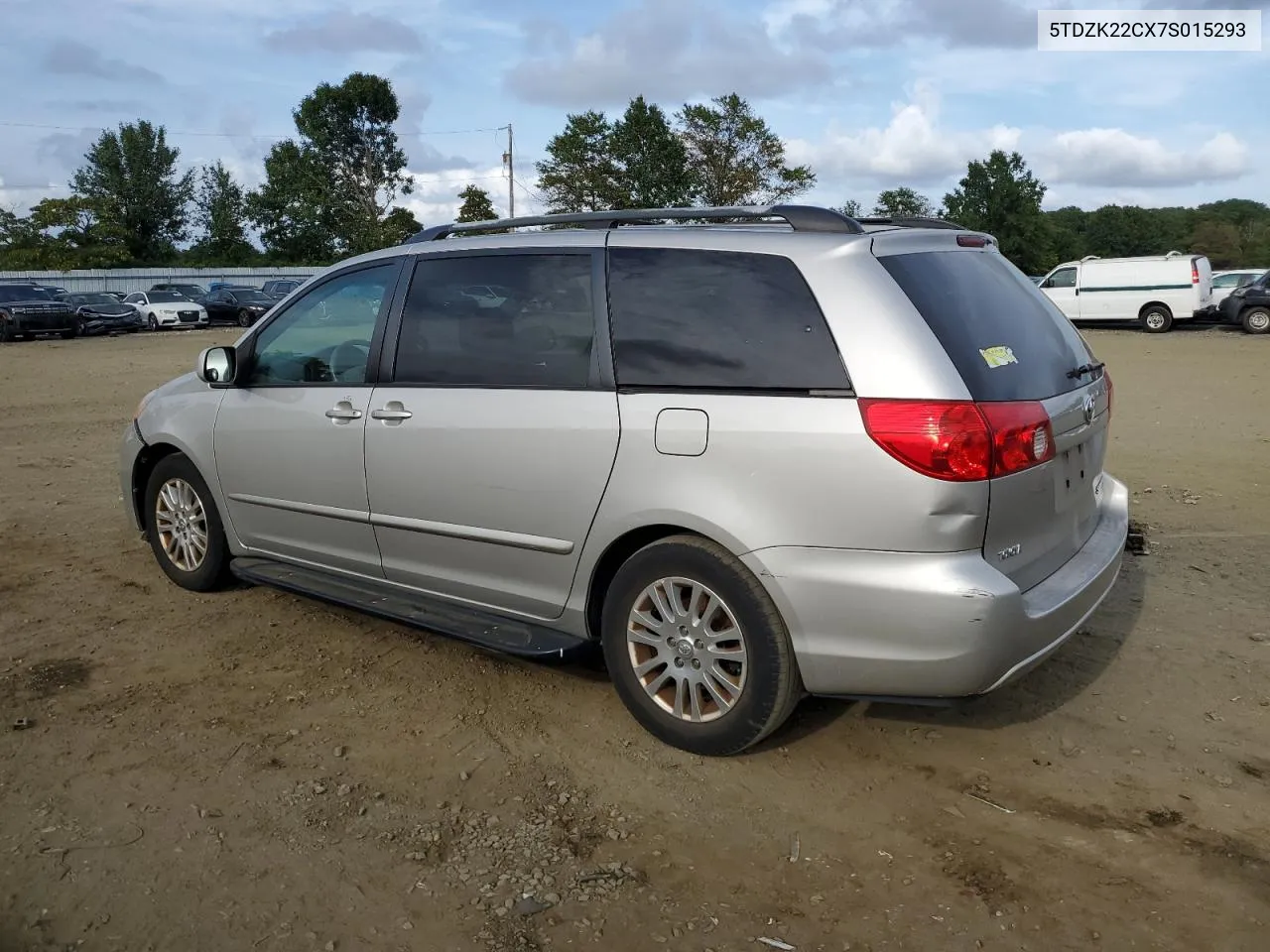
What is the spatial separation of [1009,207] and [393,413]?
219 feet

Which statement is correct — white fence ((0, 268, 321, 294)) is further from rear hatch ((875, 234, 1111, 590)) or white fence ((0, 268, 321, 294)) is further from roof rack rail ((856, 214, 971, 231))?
rear hatch ((875, 234, 1111, 590))

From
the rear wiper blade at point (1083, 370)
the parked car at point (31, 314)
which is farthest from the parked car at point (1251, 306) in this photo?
the parked car at point (31, 314)

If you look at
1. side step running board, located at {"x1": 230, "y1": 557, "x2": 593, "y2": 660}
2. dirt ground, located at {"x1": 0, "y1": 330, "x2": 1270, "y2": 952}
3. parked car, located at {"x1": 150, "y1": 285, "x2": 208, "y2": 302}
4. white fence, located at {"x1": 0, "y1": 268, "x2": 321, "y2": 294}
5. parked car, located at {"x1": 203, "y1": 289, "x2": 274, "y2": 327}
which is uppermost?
white fence, located at {"x1": 0, "y1": 268, "x2": 321, "y2": 294}

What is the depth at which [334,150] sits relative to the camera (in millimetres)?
69438

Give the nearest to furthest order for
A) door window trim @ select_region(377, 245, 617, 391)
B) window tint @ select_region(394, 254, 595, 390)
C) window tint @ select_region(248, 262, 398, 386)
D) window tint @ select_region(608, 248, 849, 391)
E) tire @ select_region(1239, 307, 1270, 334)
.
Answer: window tint @ select_region(608, 248, 849, 391) → door window trim @ select_region(377, 245, 617, 391) → window tint @ select_region(394, 254, 595, 390) → window tint @ select_region(248, 262, 398, 386) → tire @ select_region(1239, 307, 1270, 334)

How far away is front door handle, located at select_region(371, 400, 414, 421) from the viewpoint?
14.4 ft

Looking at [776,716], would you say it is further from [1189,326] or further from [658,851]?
[1189,326]

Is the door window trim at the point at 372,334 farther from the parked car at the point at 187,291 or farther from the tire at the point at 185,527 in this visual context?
the parked car at the point at 187,291

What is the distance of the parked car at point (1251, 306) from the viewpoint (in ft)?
80.5

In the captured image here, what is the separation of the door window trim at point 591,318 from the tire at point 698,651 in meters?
0.67

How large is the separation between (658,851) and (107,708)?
2333mm

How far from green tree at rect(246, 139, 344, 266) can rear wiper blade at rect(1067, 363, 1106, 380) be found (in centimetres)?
6624

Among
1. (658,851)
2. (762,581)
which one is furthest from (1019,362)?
(658,851)

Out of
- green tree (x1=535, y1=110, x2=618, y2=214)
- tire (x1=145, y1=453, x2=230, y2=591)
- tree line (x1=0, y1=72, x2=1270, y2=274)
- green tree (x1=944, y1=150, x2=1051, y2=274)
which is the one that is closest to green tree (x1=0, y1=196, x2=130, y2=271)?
tree line (x1=0, y1=72, x2=1270, y2=274)
